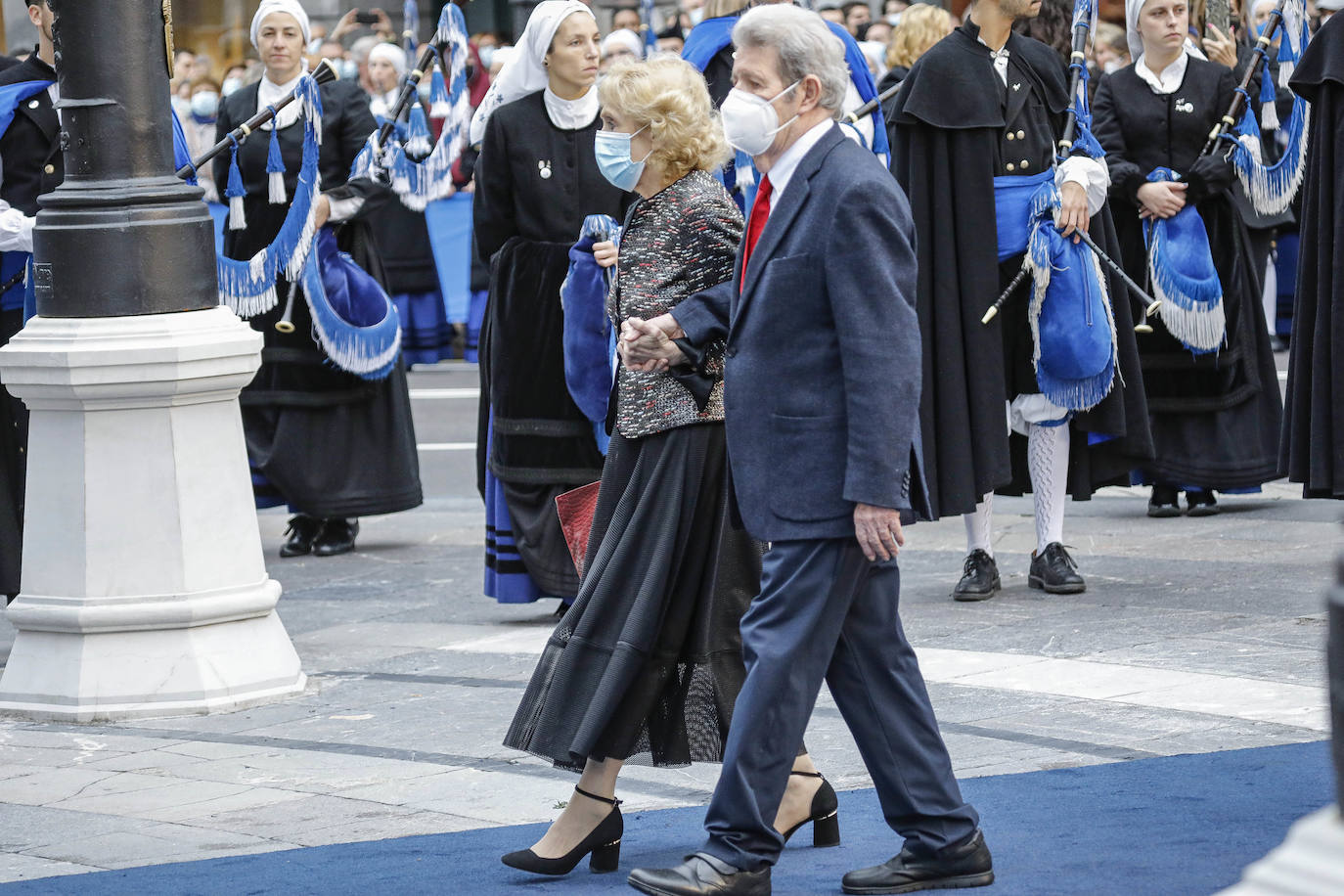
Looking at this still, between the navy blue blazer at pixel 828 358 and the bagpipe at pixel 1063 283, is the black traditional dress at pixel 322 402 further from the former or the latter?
the navy blue blazer at pixel 828 358

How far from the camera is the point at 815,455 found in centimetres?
438

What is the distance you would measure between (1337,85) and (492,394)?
304 centimetres

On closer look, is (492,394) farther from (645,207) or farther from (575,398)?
(645,207)

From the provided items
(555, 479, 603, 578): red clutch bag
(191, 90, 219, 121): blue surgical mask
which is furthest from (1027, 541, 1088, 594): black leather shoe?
(191, 90, 219, 121): blue surgical mask

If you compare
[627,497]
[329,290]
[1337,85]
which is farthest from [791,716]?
[329,290]

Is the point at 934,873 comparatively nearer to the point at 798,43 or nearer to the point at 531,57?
the point at 798,43

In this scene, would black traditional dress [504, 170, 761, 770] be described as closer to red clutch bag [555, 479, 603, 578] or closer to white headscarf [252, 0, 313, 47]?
red clutch bag [555, 479, 603, 578]

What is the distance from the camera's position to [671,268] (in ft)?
16.4

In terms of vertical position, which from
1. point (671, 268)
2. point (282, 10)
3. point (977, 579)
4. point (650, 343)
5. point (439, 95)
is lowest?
point (977, 579)

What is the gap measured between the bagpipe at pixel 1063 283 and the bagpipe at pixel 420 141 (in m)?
2.36

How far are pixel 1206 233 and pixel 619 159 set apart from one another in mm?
4503

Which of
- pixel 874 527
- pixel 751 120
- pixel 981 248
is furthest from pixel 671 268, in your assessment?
pixel 981 248

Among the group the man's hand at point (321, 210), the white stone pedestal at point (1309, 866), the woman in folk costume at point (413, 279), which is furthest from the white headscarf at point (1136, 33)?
the woman in folk costume at point (413, 279)

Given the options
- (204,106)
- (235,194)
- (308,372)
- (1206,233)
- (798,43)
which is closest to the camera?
(798,43)
